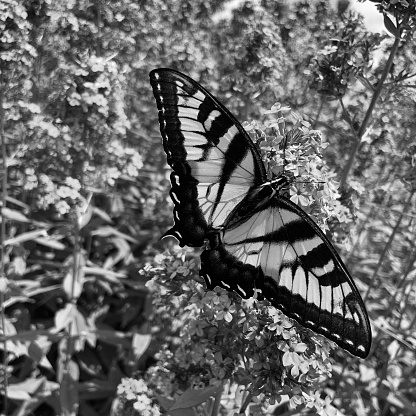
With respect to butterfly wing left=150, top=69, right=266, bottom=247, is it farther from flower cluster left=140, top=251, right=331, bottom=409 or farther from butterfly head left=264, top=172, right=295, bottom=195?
flower cluster left=140, top=251, right=331, bottom=409

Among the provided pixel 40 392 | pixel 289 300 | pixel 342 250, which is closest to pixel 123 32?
pixel 342 250

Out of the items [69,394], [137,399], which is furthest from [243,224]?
[69,394]

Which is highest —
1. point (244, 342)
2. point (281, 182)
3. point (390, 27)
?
point (390, 27)

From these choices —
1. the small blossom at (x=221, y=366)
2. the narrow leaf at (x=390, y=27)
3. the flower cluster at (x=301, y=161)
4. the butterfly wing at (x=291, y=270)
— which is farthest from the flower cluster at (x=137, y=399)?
the narrow leaf at (x=390, y=27)

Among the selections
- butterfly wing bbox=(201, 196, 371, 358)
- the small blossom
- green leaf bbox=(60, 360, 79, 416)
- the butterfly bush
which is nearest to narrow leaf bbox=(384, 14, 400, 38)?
the butterfly bush

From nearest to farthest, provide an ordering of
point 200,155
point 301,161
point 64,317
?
point 301,161
point 200,155
point 64,317

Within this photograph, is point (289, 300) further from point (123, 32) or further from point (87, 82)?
point (123, 32)

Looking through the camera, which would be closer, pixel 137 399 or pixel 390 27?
pixel 390 27

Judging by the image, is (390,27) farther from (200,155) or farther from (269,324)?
(269,324)
